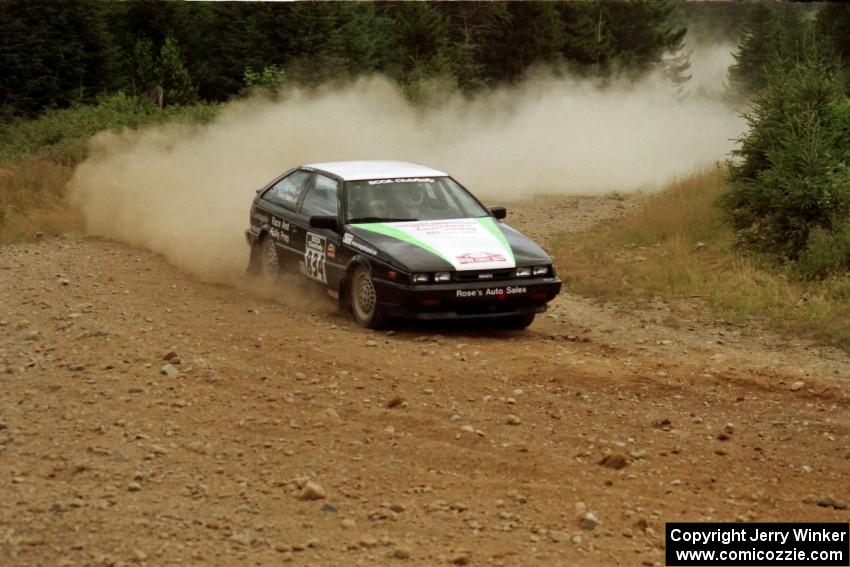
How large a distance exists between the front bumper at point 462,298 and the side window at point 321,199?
1.43 metres

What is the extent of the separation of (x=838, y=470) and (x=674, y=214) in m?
10.8

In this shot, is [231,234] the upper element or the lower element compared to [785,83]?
lower

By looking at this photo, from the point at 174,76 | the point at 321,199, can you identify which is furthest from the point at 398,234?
the point at 174,76

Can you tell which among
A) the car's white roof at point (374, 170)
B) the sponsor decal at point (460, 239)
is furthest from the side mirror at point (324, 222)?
the car's white roof at point (374, 170)

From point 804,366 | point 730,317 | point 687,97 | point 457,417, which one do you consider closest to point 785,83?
point 730,317

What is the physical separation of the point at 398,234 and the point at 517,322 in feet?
4.51

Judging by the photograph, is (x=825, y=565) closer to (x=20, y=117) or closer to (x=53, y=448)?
(x=53, y=448)

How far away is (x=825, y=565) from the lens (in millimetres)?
5848

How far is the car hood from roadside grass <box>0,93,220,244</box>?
7372 mm

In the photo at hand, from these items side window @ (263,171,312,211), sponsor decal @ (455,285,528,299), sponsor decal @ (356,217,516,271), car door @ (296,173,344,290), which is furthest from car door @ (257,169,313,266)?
sponsor decal @ (455,285,528,299)

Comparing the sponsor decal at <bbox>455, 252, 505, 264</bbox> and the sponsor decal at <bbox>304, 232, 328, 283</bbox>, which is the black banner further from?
the sponsor decal at <bbox>304, 232, 328, 283</bbox>

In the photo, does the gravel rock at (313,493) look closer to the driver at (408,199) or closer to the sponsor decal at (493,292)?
the sponsor decal at (493,292)

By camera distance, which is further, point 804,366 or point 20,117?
point 20,117

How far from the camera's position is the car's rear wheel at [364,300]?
1109 cm
